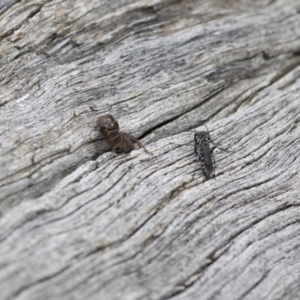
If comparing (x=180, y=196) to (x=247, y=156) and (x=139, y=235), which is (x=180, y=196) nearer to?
(x=139, y=235)

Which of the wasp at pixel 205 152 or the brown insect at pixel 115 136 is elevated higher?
the brown insect at pixel 115 136

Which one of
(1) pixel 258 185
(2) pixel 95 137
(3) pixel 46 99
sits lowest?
(1) pixel 258 185

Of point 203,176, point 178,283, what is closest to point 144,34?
point 203,176

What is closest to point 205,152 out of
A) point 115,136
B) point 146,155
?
point 146,155

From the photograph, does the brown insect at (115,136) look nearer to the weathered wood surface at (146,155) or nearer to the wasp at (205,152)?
the weathered wood surface at (146,155)

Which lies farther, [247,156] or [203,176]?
[247,156]

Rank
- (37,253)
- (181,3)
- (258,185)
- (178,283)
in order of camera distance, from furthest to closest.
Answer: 1. (181,3)
2. (258,185)
3. (178,283)
4. (37,253)

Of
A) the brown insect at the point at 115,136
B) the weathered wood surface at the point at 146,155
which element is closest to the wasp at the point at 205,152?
the weathered wood surface at the point at 146,155

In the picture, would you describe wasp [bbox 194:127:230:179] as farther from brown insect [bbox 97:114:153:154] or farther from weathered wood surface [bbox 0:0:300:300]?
brown insect [bbox 97:114:153:154]
